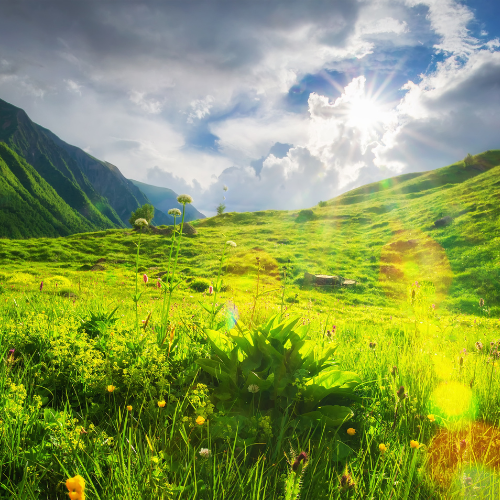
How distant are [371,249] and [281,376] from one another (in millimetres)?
33964

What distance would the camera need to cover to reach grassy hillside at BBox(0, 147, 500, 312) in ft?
70.8

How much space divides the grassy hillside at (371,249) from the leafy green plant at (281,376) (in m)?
4.63

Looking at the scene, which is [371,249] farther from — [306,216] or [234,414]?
[234,414]

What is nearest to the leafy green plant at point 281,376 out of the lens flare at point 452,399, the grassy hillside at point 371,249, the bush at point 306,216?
the lens flare at point 452,399

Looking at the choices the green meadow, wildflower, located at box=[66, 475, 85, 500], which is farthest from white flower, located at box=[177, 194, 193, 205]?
wildflower, located at box=[66, 475, 85, 500]

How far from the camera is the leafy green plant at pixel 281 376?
2436 millimetres

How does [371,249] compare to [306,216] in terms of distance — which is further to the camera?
[306,216]

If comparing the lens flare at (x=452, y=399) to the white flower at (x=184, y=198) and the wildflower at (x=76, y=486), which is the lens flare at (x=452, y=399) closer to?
the wildflower at (x=76, y=486)

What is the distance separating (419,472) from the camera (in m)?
1.99

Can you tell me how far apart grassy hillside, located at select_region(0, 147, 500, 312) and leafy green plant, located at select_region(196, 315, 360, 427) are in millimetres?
4630

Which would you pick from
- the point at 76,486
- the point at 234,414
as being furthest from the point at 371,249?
the point at 76,486

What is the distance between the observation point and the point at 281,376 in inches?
99.0

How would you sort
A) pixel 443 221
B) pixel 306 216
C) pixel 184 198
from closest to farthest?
pixel 184 198, pixel 443 221, pixel 306 216

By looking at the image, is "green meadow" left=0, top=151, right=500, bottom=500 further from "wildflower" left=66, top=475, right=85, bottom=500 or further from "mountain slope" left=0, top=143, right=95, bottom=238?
"mountain slope" left=0, top=143, right=95, bottom=238
